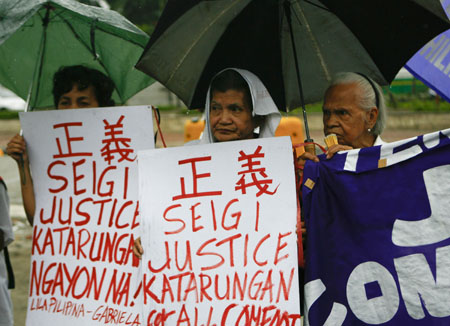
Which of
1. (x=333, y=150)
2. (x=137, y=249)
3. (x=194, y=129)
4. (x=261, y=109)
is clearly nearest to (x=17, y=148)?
(x=137, y=249)

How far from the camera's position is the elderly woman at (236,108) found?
8.80 feet

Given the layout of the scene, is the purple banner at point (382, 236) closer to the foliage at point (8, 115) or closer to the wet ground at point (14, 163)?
the wet ground at point (14, 163)

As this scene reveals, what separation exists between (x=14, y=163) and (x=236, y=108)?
1196 cm

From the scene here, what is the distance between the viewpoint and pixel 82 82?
3.15 metres

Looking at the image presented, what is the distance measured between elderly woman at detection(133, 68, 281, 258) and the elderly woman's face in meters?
0.31

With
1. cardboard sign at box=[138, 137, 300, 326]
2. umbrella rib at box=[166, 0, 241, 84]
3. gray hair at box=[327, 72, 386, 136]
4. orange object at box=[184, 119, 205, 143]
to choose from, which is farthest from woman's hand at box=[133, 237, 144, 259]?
orange object at box=[184, 119, 205, 143]

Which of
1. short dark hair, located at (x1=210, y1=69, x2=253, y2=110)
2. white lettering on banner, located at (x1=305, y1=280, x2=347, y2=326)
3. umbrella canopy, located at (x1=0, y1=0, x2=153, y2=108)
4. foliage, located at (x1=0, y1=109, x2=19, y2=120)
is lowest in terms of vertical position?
white lettering on banner, located at (x1=305, y1=280, x2=347, y2=326)

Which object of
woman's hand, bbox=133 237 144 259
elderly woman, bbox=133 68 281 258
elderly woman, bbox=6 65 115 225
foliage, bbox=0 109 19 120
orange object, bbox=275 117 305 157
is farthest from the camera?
foliage, bbox=0 109 19 120

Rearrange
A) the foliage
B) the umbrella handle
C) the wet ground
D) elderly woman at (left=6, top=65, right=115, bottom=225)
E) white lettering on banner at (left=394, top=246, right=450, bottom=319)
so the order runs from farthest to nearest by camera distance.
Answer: the foliage, the wet ground, elderly woman at (left=6, top=65, right=115, bottom=225), the umbrella handle, white lettering on banner at (left=394, top=246, right=450, bottom=319)

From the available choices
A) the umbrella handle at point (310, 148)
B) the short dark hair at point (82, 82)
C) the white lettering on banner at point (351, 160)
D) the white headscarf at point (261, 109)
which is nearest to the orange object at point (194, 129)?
the short dark hair at point (82, 82)

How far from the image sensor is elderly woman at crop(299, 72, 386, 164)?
9.34 feet

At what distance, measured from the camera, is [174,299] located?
2418mm

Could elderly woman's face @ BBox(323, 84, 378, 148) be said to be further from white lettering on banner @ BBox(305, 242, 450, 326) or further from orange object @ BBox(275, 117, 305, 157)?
orange object @ BBox(275, 117, 305, 157)

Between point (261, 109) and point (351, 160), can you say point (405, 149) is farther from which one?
point (261, 109)
